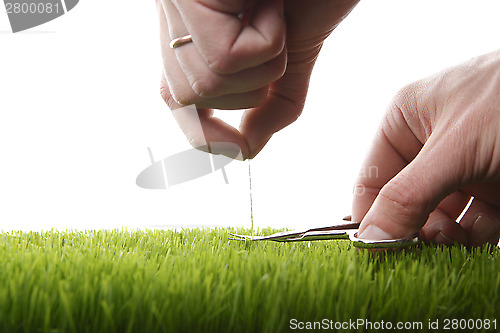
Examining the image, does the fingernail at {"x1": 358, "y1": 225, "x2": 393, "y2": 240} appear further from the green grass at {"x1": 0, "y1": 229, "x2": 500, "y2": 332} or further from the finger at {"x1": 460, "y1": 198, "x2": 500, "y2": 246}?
the finger at {"x1": 460, "y1": 198, "x2": 500, "y2": 246}

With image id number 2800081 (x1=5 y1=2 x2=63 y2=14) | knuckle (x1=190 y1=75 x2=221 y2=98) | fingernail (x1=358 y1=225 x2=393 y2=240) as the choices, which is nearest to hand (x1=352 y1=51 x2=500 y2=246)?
fingernail (x1=358 y1=225 x2=393 y2=240)

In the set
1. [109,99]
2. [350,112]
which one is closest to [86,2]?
[109,99]

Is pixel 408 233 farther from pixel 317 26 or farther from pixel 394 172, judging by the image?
pixel 317 26

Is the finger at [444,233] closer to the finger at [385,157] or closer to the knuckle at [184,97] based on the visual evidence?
the finger at [385,157]
